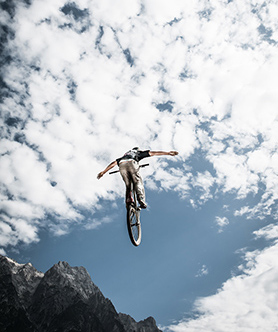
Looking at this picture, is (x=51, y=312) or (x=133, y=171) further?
(x=51, y=312)

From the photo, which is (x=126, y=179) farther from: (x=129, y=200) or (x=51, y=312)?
(x=51, y=312)

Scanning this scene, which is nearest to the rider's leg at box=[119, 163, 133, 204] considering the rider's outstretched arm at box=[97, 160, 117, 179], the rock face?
the rider's outstretched arm at box=[97, 160, 117, 179]

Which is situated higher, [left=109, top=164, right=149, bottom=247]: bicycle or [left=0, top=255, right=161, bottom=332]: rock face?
[left=0, top=255, right=161, bottom=332]: rock face

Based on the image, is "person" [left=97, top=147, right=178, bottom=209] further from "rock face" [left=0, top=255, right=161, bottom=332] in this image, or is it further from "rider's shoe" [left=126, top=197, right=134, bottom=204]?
"rock face" [left=0, top=255, right=161, bottom=332]

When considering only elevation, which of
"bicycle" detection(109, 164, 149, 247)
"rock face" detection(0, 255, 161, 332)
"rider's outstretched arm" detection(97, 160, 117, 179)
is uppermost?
"rock face" detection(0, 255, 161, 332)

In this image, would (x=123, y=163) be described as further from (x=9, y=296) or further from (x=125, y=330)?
(x=125, y=330)

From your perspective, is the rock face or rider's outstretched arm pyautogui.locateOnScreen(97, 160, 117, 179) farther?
the rock face

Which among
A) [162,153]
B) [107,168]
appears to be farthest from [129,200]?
[162,153]

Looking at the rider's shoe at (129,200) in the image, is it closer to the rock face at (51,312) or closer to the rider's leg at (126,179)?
the rider's leg at (126,179)

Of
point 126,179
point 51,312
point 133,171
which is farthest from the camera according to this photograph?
point 51,312

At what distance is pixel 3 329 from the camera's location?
6314 inches

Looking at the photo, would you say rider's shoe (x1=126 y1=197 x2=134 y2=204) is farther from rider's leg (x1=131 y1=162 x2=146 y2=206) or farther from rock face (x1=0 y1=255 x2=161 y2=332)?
rock face (x1=0 y1=255 x2=161 y2=332)

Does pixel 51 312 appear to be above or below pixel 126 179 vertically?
above

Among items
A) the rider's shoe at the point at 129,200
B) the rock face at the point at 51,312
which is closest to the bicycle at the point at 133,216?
the rider's shoe at the point at 129,200
